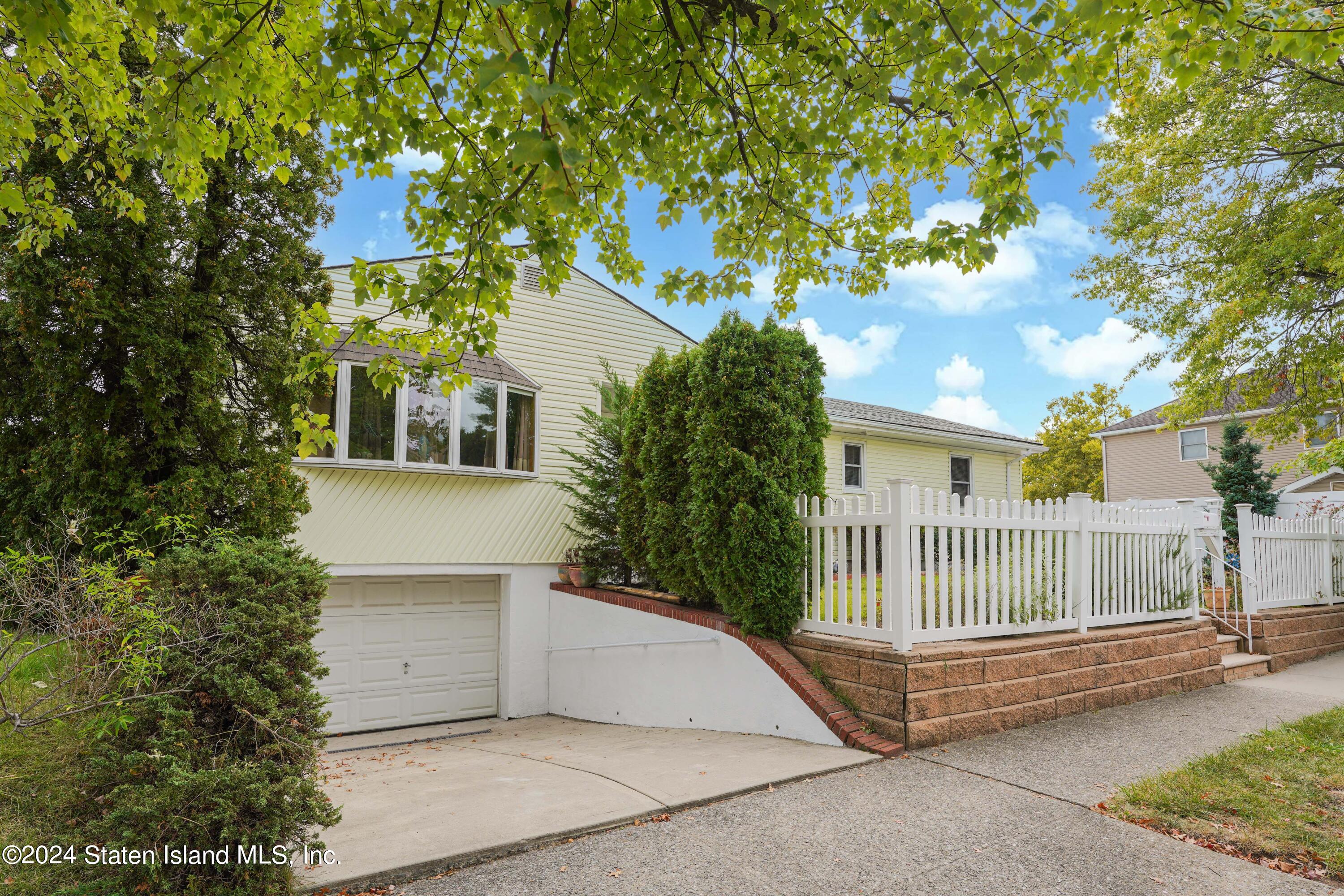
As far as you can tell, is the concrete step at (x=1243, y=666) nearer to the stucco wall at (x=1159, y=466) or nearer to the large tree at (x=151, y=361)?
the large tree at (x=151, y=361)

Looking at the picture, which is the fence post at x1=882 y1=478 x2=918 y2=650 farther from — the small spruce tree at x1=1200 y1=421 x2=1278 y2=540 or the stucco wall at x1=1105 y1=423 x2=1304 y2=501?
the stucco wall at x1=1105 y1=423 x2=1304 y2=501

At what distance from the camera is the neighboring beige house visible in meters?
19.8

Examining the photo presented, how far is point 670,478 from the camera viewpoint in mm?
7582

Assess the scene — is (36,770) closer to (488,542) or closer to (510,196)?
(510,196)

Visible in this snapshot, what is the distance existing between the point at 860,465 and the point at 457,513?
853cm

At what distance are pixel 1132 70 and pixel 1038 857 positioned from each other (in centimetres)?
822

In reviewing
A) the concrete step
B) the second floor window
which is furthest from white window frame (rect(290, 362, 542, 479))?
the concrete step

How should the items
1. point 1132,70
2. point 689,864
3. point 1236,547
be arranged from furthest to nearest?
point 1236,547
point 1132,70
point 689,864

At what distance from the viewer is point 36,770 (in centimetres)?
350

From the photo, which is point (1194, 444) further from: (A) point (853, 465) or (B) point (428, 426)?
(B) point (428, 426)

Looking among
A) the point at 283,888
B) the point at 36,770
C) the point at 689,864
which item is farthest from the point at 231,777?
the point at 689,864

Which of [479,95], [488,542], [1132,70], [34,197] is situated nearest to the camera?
[479,95]

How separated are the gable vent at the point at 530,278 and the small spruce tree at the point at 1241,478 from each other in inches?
675

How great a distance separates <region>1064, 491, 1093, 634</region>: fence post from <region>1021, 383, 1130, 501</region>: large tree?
92.4ft
